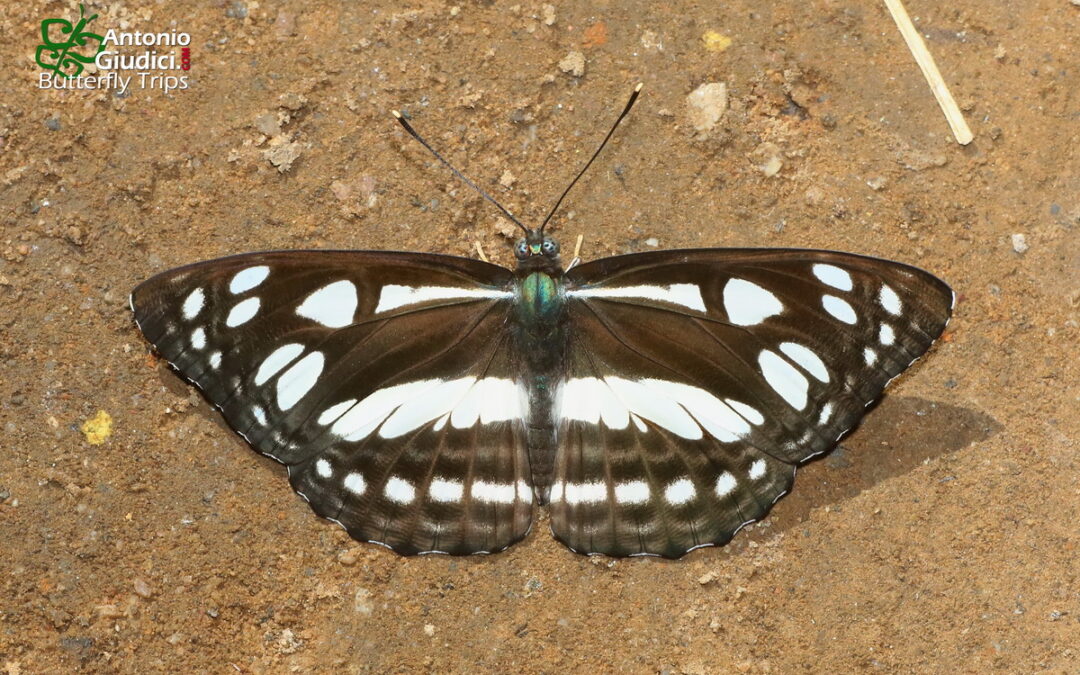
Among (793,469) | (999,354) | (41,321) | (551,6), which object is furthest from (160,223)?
(999,354)

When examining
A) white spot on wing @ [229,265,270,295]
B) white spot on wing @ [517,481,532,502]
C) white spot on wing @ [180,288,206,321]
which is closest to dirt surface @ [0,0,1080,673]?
white spot on wing @ [517,481,532,502]

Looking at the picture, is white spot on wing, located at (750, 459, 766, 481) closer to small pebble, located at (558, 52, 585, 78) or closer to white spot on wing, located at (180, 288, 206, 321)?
small pebble, located at (558, 52, 585, 78)

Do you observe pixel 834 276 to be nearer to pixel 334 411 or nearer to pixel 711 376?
pixel 711 376

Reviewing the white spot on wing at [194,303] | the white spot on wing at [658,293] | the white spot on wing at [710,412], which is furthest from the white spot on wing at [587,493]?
the white spot on wing at [194,303]

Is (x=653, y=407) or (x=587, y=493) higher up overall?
(x=653, y=407)

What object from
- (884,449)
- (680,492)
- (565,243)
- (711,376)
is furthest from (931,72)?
(680,492)

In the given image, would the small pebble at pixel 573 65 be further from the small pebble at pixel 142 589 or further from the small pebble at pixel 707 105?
the small pebble at pixel 142 589

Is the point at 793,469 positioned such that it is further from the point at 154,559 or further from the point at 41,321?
the point at 41,321

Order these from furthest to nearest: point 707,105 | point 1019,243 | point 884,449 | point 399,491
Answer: point 707,105
point 1019,243
point 884,449
point 399,491
